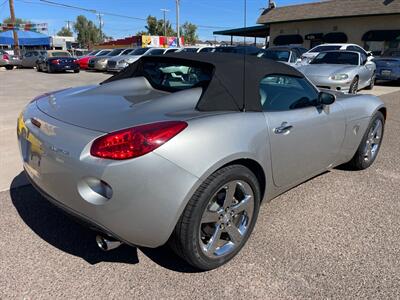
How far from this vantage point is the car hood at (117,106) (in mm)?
2293

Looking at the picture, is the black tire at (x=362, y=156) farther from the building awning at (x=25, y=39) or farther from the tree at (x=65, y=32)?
the tree at (x=65, y=32)

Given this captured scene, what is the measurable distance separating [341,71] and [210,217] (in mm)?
9018

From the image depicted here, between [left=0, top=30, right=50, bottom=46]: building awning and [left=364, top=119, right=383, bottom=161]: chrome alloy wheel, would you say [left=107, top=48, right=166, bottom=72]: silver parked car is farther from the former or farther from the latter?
[left=0, top=30, right=50, bottom=46]: building awning

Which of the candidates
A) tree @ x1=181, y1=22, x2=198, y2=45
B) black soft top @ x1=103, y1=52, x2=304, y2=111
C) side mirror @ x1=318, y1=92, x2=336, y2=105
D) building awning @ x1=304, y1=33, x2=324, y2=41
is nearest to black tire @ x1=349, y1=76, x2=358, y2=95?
side mirror @ x1=318, y1=92, x2=336, y2=105

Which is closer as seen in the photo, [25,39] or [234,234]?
[234,234]

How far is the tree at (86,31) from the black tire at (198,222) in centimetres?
11330

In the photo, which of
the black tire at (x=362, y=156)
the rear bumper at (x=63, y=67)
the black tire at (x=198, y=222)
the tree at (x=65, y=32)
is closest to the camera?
the black tire at (x=198, y=222)

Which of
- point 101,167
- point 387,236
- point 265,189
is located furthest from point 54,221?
point 387,236

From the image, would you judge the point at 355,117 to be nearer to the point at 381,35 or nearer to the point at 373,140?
the point at 373,140

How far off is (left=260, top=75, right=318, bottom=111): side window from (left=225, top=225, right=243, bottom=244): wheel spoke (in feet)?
3.15

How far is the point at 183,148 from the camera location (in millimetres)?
2127

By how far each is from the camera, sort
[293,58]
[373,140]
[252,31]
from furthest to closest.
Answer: [252,31] < [293,58] < [373,140]

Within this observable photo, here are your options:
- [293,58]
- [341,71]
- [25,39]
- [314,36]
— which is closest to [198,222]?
[341,71]

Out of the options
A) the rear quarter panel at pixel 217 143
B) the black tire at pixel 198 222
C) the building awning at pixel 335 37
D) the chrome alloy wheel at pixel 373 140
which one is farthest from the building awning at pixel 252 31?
the black tire at pixel 198 222
